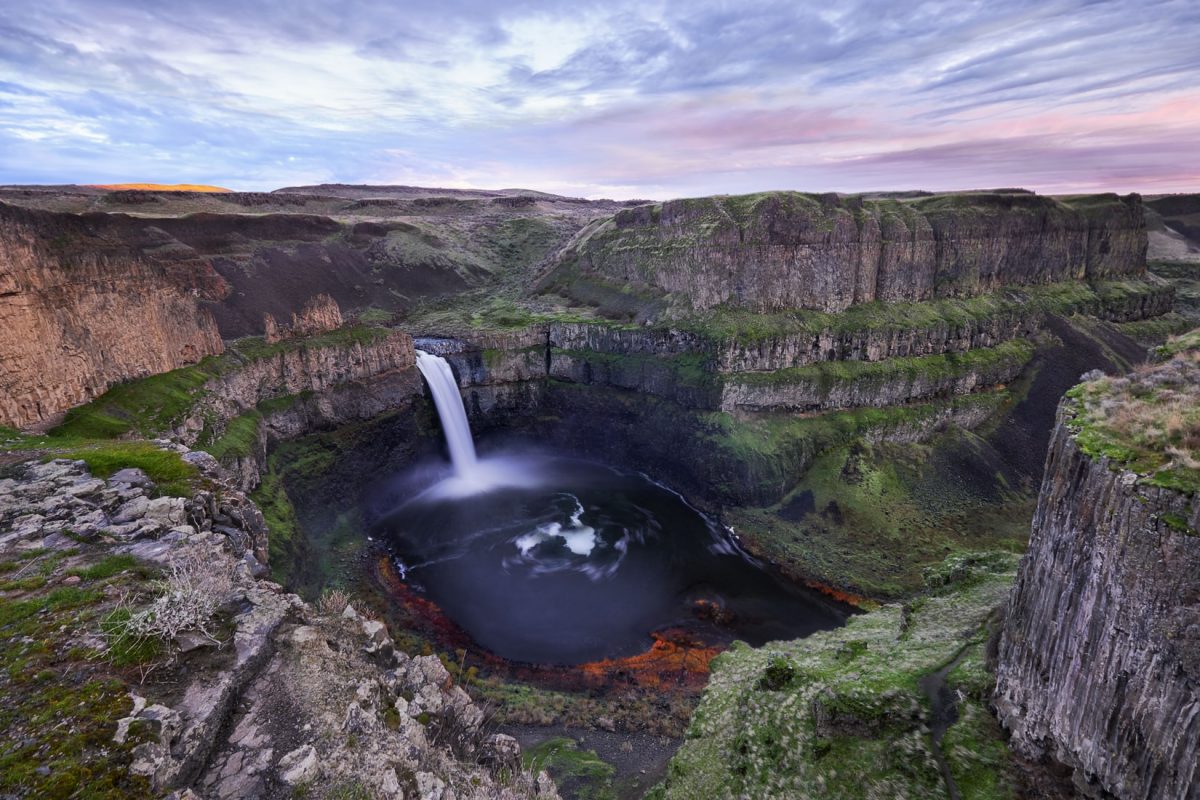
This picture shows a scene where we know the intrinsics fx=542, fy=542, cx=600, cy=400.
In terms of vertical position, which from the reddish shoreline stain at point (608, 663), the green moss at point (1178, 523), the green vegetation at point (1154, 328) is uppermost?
the green moss at point (1178, 523)

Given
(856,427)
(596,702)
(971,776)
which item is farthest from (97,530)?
(856,427)

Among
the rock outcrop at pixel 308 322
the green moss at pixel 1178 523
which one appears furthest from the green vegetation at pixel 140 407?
the green moss at pixel 1178 523

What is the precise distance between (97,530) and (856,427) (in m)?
47.6

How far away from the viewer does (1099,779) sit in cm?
1130

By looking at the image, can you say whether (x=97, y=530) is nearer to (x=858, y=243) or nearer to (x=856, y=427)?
(x=856, y=427)

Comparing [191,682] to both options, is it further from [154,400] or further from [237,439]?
[237,439]

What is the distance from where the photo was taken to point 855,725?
16.0m

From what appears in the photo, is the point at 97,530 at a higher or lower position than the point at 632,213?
lower

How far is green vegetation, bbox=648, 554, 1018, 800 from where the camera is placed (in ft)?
46.6

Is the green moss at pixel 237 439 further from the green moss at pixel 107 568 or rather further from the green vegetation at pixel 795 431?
the green vegetation at pixel 795 431

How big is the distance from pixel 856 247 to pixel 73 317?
2224 inches

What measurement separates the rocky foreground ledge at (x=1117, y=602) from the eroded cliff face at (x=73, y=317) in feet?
118

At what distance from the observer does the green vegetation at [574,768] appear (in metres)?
19.3

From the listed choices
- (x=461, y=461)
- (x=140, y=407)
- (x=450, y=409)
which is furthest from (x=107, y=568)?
(x=450, y=409)
